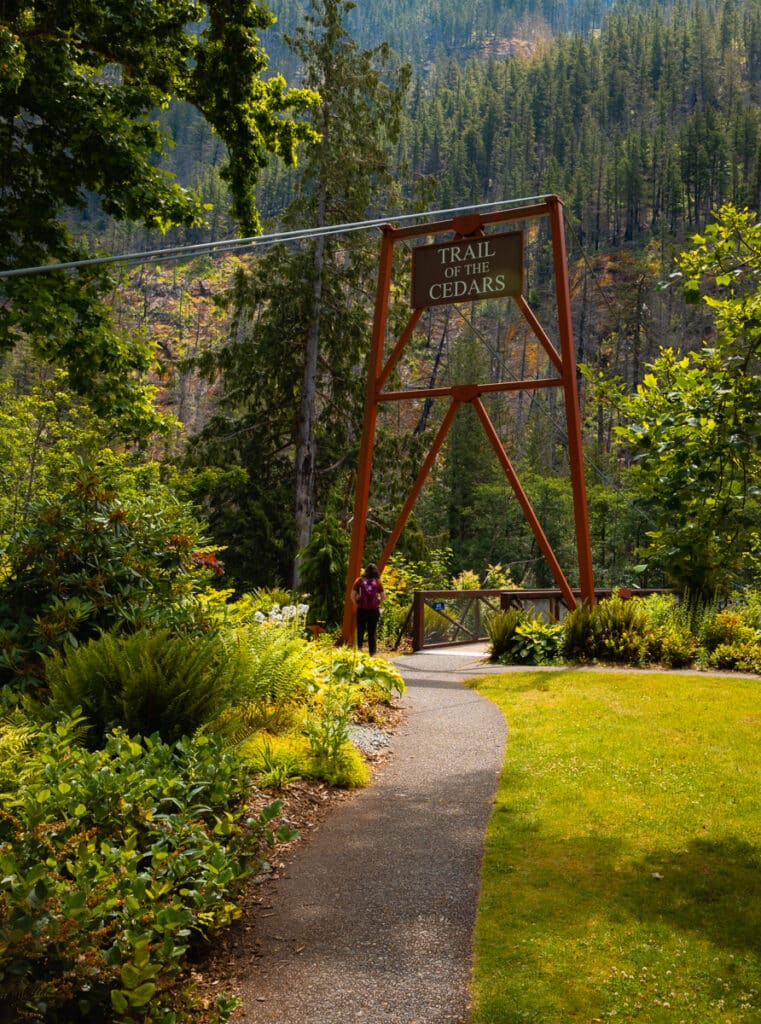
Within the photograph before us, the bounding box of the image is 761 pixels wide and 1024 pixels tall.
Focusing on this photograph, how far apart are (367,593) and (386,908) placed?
881 cm

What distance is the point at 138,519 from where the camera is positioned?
7.66 metres

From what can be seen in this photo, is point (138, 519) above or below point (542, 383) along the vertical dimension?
below

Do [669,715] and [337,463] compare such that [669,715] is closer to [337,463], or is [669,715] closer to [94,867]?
[94,867]

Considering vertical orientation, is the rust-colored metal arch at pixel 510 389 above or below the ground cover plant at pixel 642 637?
above

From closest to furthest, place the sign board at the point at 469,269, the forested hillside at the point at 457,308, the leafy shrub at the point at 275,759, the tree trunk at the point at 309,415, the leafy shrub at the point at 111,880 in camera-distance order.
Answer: the leafy shrub at the point at 111,880
the leafy shrub at the point at 275,759
the sign board at the point at 469,269
the tree trunk at the point at 309,415
the forested hillside at the point at 457,308

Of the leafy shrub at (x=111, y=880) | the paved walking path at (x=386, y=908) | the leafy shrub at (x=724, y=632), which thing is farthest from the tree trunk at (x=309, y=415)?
the leafy shrub at (x=111, y=880)

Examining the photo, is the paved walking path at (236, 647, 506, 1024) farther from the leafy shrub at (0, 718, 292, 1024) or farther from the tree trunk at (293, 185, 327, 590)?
the tree trunk at (293, 185, 327, 590)

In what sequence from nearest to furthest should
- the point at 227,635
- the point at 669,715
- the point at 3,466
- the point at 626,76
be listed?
the point at 227,635, the point at 669,715, the point at 3,466, the point at 626,76

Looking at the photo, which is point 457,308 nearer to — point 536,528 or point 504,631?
point 536,528

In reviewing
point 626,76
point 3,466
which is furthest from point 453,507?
point 626,76

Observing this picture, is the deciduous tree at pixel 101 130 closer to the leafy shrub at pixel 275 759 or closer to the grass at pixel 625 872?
the leafy shrub at pixel 275 759

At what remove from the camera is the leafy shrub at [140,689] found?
5.50 meters

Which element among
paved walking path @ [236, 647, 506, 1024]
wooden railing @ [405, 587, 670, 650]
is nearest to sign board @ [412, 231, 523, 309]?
wooden railing @ [405, 587, 670, 650]

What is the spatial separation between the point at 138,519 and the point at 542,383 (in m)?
7.03
